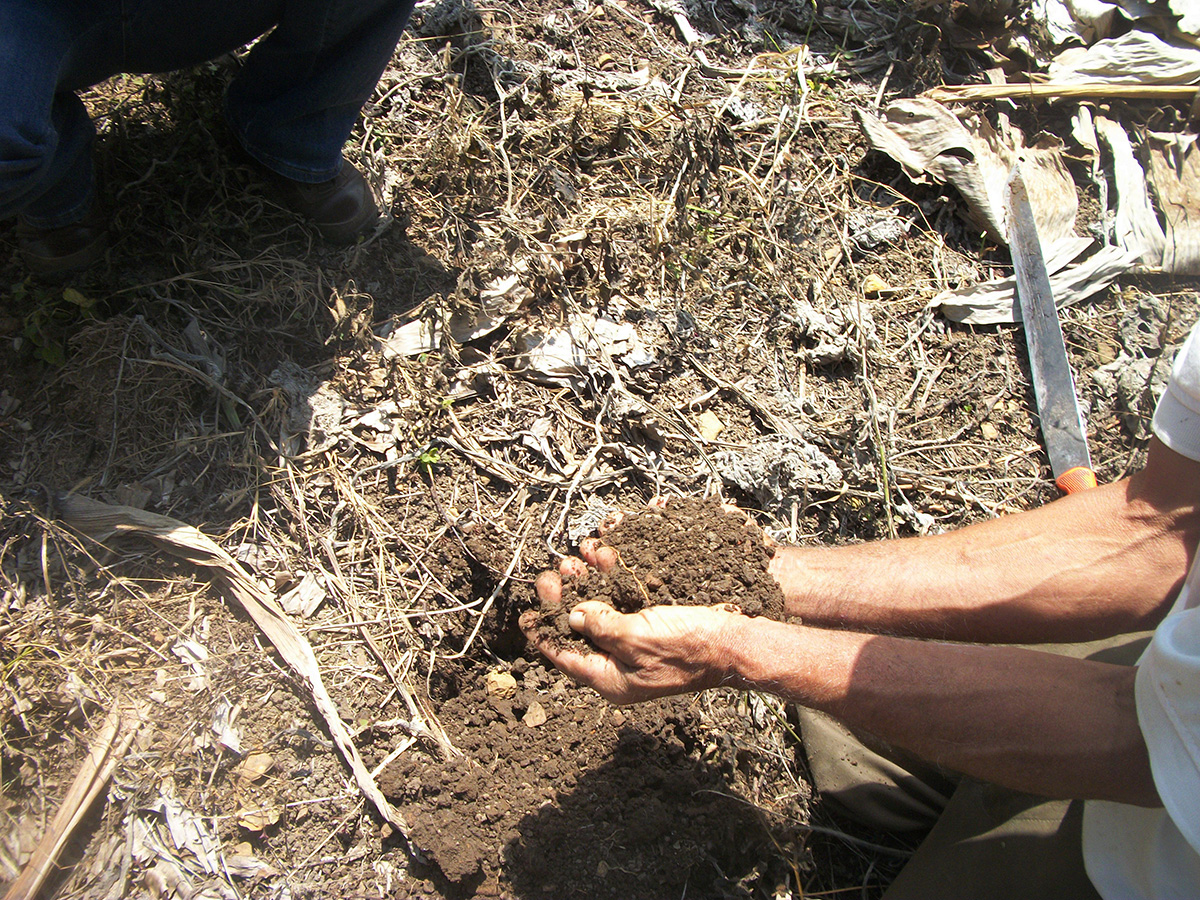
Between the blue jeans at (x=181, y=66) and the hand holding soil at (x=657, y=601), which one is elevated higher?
the blue jeans at (x=181, y=66)

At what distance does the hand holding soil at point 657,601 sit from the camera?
1.64 m

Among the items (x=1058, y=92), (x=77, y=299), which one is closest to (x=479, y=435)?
(x=77, y=299)

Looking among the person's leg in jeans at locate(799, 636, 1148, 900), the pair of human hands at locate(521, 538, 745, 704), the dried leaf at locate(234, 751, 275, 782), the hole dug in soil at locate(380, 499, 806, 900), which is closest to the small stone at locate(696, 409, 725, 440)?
the hole dug in soil at locate(380, 499, 806, 900)

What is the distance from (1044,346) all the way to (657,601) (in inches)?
76.6

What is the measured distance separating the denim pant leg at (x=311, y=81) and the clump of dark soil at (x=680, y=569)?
4.65ft

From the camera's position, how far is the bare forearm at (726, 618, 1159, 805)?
4.49 ft

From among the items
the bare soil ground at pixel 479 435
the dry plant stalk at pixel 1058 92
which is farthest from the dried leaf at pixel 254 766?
the dry plant stalk at pixel 1058 92

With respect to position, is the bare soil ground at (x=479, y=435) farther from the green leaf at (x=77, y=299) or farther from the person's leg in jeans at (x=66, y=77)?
the person's leg in jeans at (x=66, y=77)

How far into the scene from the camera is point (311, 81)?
6.59 feet

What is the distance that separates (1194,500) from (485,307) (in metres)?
2.01

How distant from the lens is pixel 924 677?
154 cm

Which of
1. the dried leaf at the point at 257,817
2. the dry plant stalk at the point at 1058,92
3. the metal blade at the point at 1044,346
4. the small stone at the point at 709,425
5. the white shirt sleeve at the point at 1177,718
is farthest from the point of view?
the dry plant stalk at the point at 1058,92

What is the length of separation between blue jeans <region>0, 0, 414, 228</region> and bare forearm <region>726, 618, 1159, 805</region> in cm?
181

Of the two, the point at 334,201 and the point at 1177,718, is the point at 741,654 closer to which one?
the point at 1177,718
